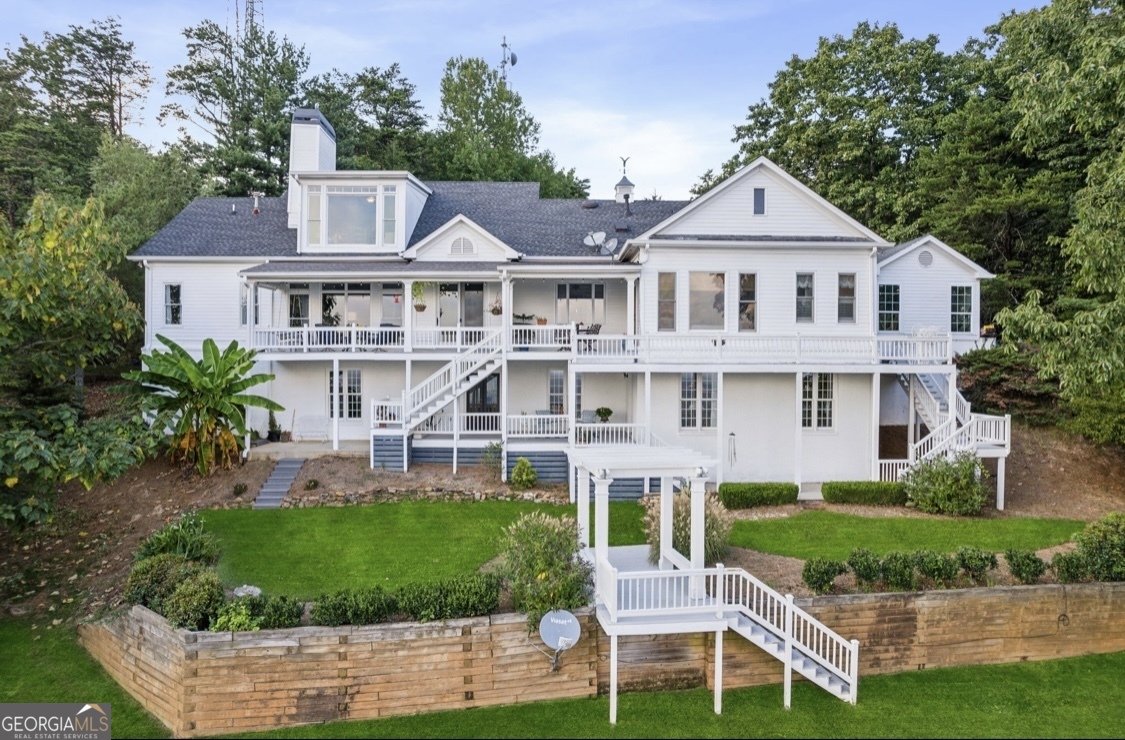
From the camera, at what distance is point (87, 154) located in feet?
125

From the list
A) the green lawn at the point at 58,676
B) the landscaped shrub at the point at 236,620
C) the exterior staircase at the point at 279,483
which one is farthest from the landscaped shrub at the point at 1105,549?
the exterior staircase at the point at 279,483

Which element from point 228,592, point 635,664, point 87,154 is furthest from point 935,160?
point 87,154

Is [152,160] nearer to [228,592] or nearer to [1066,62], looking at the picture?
[228,592]

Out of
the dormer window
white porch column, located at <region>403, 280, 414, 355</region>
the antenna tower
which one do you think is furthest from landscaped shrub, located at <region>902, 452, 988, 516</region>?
the antenna tower

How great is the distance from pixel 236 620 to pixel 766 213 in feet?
55.0

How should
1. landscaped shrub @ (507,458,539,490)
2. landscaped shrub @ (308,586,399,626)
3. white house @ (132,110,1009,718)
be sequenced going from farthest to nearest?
white house @ (132,110,1009,718)
landscaped shrub @ (507,458,539,490)
landscaped shrub @ (308,586,399,626)

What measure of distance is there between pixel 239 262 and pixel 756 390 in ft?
55.5

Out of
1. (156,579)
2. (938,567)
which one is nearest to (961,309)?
(938,567)

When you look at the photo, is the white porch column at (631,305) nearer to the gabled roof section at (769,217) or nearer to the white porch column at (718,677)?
the gabled roof section at (769,217)

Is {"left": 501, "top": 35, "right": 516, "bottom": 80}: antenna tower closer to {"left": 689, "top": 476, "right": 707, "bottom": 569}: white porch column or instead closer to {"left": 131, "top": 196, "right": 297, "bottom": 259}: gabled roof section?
{"left": 131, "top": 196, "right": 297, "bottom": 259}: gabled roof section

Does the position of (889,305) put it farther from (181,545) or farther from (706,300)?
(181,545)

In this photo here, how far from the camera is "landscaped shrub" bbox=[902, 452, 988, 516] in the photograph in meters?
17.2

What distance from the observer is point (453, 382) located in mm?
20078

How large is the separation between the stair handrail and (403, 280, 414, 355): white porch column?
40.5 feet
